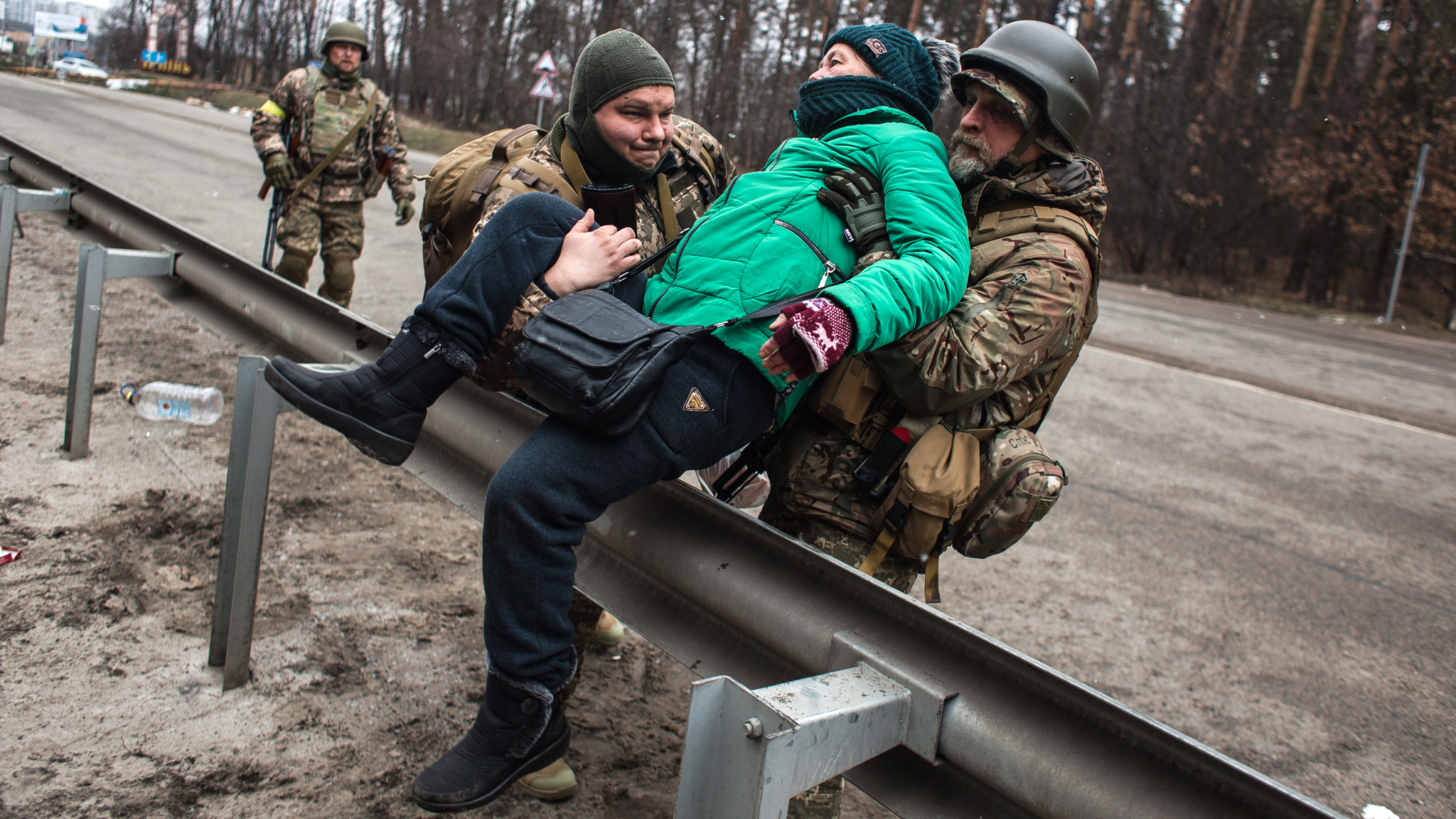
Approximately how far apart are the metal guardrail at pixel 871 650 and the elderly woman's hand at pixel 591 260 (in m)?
0.31

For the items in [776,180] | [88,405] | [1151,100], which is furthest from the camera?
[1151,100]

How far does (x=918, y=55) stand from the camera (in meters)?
2.49

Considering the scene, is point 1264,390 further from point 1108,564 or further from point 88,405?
point 88,405

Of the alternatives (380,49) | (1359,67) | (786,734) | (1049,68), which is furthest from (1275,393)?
(380,49)

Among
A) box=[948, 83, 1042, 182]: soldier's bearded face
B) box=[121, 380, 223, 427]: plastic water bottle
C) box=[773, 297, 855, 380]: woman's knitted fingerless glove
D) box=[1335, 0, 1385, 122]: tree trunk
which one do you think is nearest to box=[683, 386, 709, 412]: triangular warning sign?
box=[773, 297, 855, 380]: woman's knitted fingerless glove

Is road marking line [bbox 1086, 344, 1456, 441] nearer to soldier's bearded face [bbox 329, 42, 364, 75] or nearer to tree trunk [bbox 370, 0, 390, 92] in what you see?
soldier's bearded face [bbox 329, 42, 364, 75]

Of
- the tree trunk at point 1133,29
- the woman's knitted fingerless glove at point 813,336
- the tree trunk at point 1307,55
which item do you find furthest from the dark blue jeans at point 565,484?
the tree trunk at point 1307,55

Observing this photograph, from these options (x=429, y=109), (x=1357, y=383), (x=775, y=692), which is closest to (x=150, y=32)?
(x=429, y=109)

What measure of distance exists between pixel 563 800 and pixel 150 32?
7555 centimetres

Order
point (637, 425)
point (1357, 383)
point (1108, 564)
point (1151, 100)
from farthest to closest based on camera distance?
point (1151, 100), point (1357, 383), point (1108, 564), point (637, 425)

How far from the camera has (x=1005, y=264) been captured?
7.53ft

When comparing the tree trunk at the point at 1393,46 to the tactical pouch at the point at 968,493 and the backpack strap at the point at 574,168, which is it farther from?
the tactical pouch at the point at 968,493

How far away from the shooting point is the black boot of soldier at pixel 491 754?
211 centimetres

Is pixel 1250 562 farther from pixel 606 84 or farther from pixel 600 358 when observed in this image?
pixel 600 358
